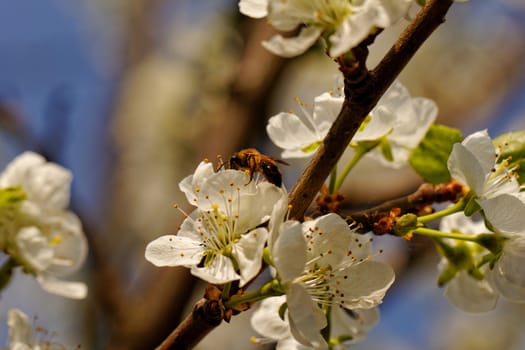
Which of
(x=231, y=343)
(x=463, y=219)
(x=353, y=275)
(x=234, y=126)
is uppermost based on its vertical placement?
(x=353, y=275)

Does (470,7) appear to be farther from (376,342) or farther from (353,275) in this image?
(353,275)

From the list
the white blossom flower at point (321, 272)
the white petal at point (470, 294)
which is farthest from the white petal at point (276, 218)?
the white petal at point (470, 294)

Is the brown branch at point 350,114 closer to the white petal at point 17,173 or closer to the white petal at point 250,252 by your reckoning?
the white petal at point 250,252

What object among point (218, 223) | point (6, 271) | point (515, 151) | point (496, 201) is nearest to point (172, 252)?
point (218, 223)

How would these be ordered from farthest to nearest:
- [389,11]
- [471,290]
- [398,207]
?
[471,290]
[398,207]
[389,11]

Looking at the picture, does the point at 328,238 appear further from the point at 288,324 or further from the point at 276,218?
the point at 288,324

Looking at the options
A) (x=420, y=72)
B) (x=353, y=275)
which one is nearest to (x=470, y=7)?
(x=420, y=72)
